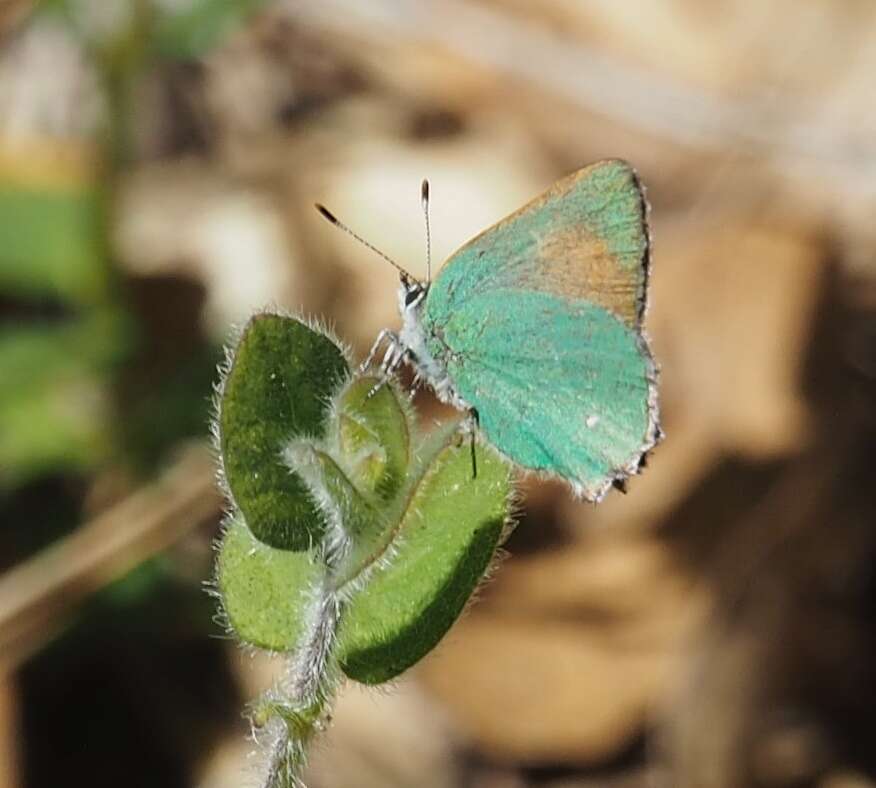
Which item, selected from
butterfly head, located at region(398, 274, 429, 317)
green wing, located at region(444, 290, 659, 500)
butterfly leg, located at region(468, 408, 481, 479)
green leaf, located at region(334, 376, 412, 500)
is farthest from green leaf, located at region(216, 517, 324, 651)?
butterfly head, located at region(398, 274, 429, 317)

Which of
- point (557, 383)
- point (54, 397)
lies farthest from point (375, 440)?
point (54, 397)

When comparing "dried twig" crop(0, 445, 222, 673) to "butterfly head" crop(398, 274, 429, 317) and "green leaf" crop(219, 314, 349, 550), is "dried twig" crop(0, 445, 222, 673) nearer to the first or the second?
"butterfly head" crop(398, 274, 429, 317)

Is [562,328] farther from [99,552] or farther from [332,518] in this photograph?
[99,552]

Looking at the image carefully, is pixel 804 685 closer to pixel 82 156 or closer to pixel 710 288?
pixel 710 288

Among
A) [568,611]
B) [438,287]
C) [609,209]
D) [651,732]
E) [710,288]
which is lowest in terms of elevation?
[651,732]

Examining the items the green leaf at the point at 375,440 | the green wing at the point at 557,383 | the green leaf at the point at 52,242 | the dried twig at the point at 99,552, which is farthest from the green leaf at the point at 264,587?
the green leaf at the point at 52,242

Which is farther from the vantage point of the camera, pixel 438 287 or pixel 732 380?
pixel 732 380

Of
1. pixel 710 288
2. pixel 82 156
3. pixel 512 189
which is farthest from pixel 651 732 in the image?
pixel 82 156
